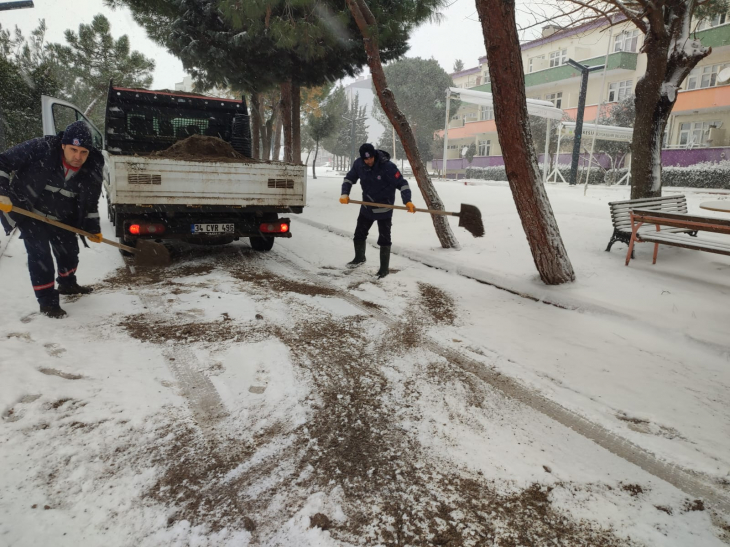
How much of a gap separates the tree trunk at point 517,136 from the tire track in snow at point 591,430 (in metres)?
2.13

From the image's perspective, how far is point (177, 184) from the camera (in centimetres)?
519

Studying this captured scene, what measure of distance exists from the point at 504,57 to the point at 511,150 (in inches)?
37.4

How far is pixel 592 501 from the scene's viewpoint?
1944mm

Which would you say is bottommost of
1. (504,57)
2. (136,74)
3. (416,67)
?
(504,57)

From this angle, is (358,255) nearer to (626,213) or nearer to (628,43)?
(626,213)

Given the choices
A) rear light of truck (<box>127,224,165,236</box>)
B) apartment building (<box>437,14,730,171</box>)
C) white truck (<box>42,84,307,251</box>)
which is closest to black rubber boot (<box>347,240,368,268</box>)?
white truck (<box>42,84,307,251</box>)

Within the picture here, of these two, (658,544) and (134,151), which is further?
(134,151)

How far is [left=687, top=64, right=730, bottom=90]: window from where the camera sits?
2309 centimetres

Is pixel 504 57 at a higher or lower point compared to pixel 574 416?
higher

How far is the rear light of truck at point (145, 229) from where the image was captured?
5.25 metres

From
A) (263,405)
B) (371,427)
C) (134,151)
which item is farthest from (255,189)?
(371,427)

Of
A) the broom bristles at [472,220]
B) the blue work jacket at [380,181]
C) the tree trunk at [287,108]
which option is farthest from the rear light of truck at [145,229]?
the tree trunk at [287,108]

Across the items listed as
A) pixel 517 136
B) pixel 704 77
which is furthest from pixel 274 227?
pixel 704 77

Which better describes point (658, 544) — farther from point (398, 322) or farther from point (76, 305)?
point (76, 305)
